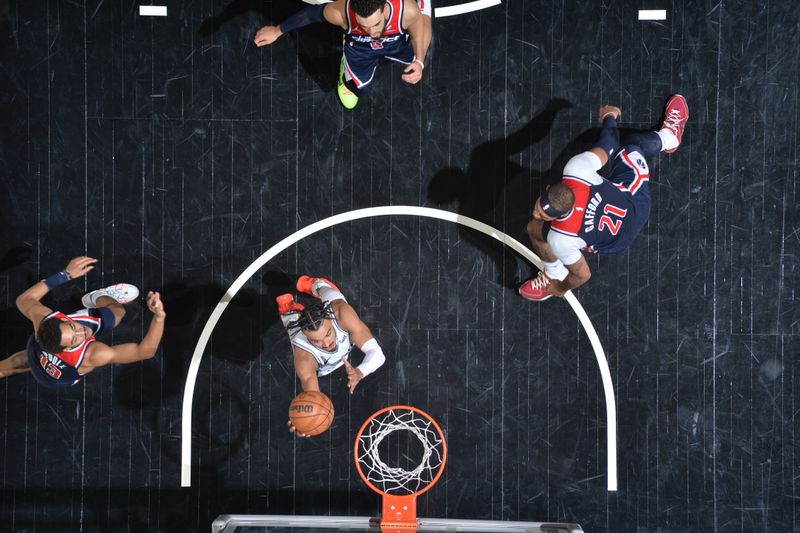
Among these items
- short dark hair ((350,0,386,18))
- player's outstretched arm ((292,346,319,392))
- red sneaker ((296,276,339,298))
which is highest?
short dark hair ((350,0,386,18))

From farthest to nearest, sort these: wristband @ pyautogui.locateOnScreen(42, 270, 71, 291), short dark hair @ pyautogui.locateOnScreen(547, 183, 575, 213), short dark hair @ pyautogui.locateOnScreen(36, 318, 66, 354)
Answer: wristband @ pyautogui.locateOnScreen(42, 270, 71, 291), short dark hair @ pyautogui.locateOnScreen(36, 318, 66, 354), short dark hair @ pyautogui.locateOnScreen(547, 183, 575, 213)

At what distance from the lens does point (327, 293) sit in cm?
591

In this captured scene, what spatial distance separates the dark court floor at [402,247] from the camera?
6387mm

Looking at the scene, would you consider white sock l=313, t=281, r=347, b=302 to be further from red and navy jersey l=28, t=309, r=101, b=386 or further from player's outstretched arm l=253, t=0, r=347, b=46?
player's outstretched arm l=253, t=0, r=347, b=46

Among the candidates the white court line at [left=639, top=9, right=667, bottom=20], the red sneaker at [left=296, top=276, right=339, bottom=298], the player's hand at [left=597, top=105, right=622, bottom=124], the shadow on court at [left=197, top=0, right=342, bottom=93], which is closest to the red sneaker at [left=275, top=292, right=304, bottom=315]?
the red sneaker at [left=296, top=276, right=339, bottom=298]

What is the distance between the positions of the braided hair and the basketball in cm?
66

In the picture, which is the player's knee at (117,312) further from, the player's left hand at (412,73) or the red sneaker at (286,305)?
the player's left hand at (412,73)

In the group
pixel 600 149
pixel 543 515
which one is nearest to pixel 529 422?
pixel 543 515

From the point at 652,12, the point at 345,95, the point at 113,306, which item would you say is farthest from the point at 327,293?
the point at 652,12

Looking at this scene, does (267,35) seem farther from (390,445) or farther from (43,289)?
(390,445)

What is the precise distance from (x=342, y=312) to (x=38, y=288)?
9.72ft

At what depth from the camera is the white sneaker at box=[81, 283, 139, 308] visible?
6172 mm

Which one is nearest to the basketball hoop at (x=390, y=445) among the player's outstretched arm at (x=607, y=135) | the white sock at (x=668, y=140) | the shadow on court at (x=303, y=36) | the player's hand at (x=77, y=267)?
the player's outstretched arm at (x=607, y=135)

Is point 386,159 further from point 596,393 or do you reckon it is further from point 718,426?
point 718,426
